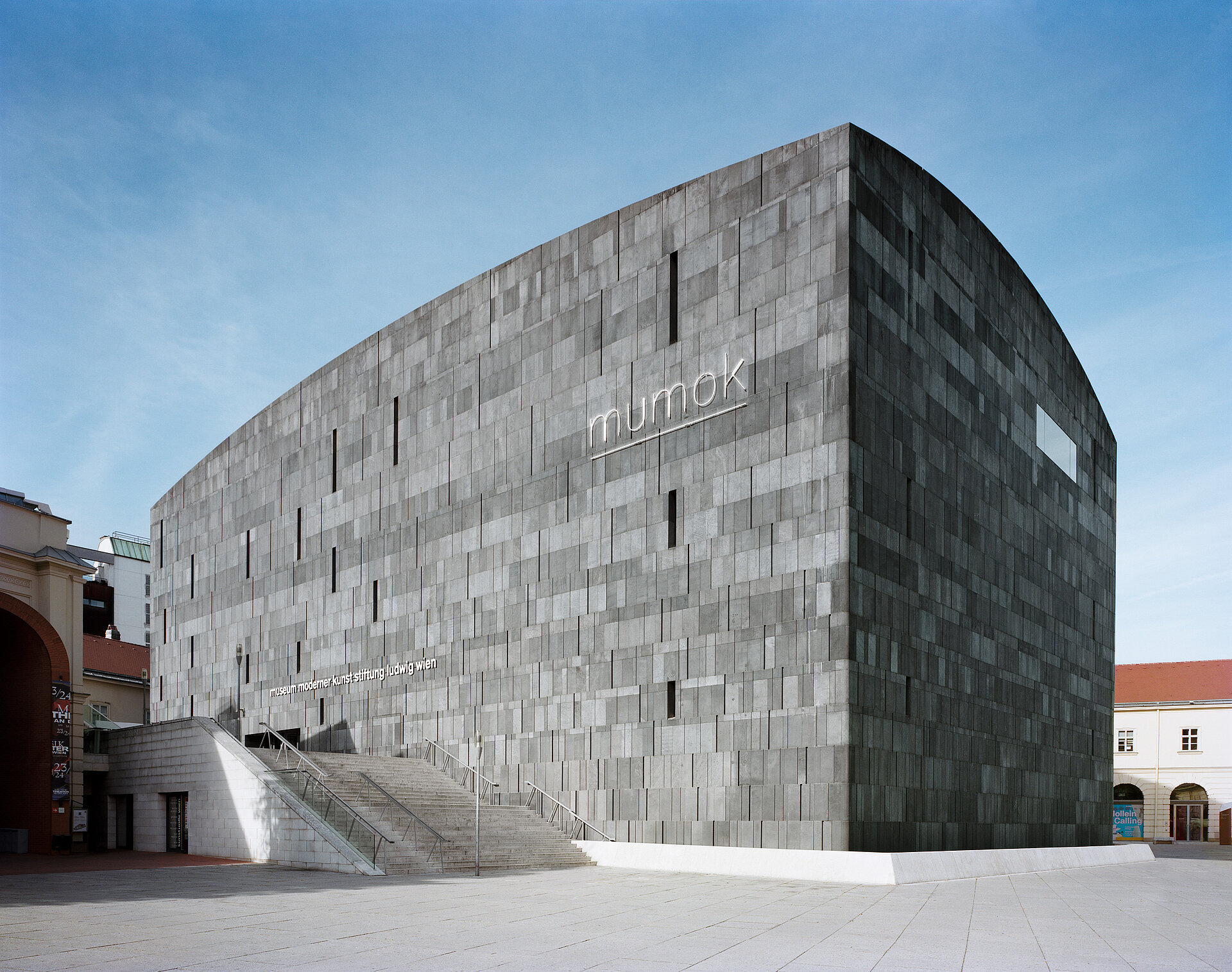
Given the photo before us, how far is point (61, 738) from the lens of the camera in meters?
36.8

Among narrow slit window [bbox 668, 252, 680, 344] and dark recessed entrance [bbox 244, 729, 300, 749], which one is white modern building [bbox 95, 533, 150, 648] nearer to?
dark recessed entrance [bbox 244, 729, 300, 749]

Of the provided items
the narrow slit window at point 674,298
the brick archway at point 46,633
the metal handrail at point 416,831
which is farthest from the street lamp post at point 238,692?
the narrow slit window at point 674,298

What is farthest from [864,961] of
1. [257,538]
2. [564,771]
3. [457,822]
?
[257,538]

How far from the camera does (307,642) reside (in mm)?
48938

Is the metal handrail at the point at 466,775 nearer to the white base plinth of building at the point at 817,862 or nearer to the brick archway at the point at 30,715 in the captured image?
the white base plinth of building at the point at 817,862

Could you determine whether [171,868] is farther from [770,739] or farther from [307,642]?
[307,642]

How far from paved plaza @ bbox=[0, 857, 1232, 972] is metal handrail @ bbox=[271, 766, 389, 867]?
4.81 ft

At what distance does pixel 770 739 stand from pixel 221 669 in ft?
114

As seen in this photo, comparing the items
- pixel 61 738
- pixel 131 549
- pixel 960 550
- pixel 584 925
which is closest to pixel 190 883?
pixel 584 925

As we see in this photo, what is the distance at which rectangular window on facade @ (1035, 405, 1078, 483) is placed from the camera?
143 feet

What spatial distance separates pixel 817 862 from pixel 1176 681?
194ft

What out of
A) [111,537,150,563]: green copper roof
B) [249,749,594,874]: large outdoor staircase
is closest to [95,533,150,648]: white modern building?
[111,537,150,563]: green copper roof

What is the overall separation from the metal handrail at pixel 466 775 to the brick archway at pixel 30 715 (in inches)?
470

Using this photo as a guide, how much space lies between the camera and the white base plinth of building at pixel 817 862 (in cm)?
2638
